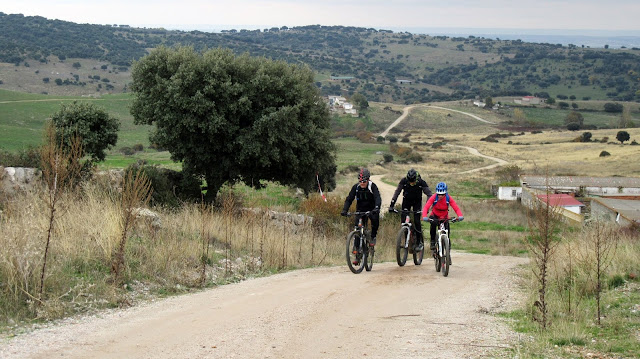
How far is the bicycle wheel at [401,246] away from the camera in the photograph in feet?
45.2

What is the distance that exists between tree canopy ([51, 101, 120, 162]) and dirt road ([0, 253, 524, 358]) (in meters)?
15.6

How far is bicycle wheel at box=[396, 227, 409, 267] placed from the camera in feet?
45.2

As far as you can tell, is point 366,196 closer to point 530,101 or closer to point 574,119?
point 574,119

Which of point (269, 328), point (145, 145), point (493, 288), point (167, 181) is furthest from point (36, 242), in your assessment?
point (145, 145)

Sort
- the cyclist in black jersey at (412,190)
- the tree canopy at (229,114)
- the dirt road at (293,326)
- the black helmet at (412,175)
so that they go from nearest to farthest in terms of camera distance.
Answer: the dirt road at (293,326)
the black helmet at (412,175)
the cyclist in black jersey at (412,190)
the tree canopy at (229,114)

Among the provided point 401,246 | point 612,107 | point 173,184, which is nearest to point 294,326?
point 401,246

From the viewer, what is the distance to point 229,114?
26.3m

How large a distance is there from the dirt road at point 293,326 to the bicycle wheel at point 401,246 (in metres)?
2.40

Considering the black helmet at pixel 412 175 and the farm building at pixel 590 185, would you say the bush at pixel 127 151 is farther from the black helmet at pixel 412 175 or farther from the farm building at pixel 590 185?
the black helmet at pixel 412 175

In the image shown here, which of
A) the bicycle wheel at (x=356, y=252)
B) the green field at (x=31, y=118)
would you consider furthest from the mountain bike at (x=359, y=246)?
the green field at (x=31, y=118)

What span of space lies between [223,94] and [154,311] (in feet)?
59.4

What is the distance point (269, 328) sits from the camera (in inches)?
309

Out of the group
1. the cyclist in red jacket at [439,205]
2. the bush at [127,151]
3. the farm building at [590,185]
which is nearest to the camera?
the cyclist in red jacket at [439,205]

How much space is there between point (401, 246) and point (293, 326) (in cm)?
639
